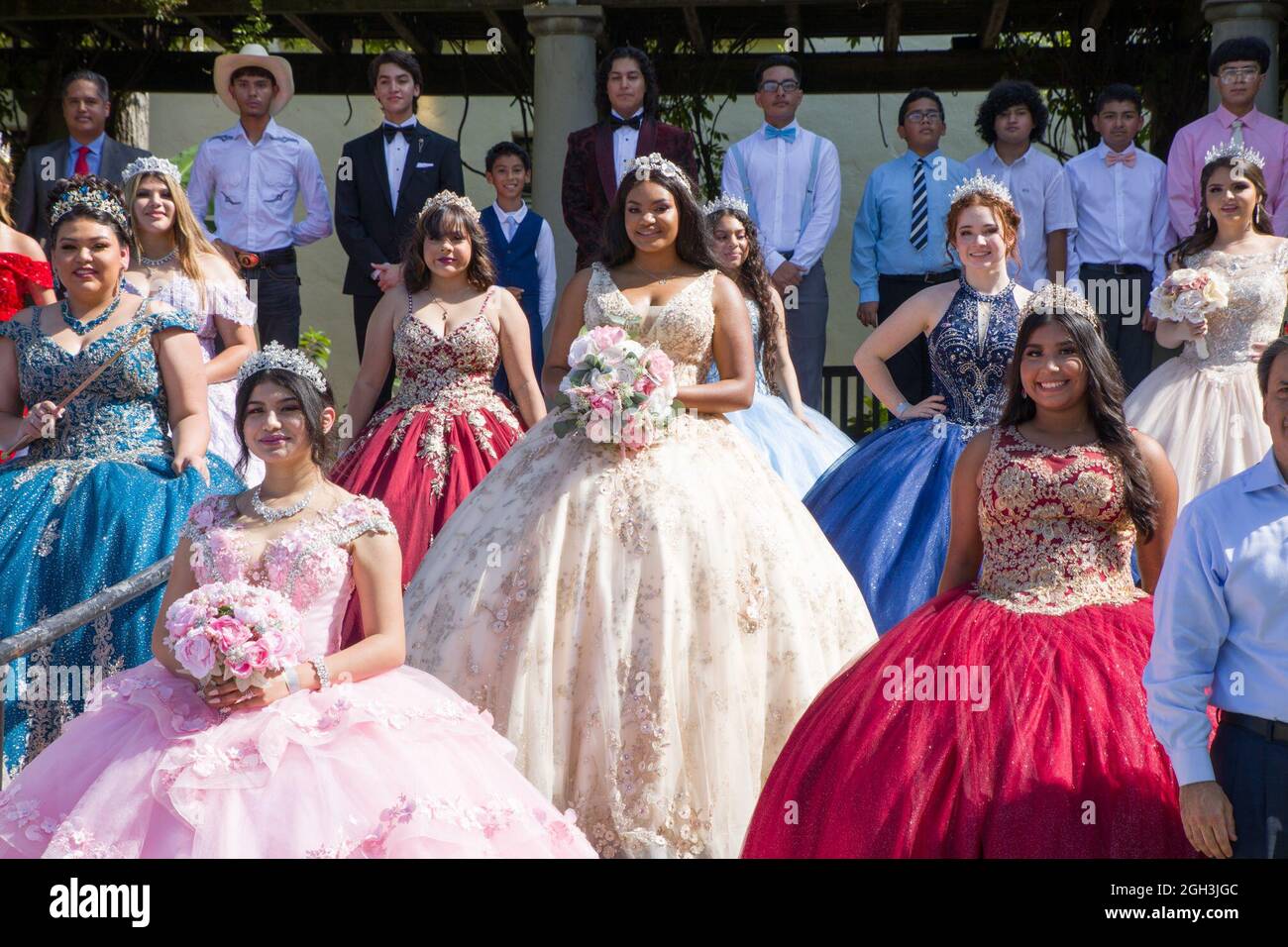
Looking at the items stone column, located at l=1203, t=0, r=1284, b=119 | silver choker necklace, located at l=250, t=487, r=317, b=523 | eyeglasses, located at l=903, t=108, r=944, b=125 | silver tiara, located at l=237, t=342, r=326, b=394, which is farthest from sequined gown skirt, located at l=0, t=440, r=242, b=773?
stone column, located at l=1203, t=0, r=1284, b=119

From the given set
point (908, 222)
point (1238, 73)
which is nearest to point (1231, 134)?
A: point (1238, 73)

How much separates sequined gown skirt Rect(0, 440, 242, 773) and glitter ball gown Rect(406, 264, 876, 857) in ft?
3.21

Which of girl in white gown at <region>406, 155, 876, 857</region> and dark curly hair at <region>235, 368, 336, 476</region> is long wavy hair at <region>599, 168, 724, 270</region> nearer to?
girl in white gown at <region>406, 155, 876, 857</region>

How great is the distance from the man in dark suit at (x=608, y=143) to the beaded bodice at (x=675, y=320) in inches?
121

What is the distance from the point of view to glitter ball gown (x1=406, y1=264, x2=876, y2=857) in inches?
190

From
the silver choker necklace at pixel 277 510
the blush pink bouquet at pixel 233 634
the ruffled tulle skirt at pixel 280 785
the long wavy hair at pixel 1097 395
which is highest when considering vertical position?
the long wavy hair at pixel 1097 395

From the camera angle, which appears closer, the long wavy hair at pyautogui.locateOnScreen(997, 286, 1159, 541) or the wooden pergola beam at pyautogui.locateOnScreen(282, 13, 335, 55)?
the long wavy hair at pyautogui.locateOnScreen(997, 286, 1159, 541)

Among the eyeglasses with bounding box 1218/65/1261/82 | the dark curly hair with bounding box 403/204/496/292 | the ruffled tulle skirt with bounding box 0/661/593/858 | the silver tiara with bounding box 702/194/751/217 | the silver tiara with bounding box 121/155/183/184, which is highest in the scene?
the eyeglasses with bounding box 1218/65/1261/82

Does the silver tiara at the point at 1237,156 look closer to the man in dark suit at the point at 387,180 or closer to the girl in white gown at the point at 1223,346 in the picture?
the girl in white gown at the point at 1223,346

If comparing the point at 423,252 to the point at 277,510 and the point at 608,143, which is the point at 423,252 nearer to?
the point at 608,143

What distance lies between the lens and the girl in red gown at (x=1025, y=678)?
12.1 ft

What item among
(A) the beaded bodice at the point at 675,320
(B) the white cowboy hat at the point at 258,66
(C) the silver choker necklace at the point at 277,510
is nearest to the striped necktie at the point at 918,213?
(B) the white cowboy hat at the point at 258,66
